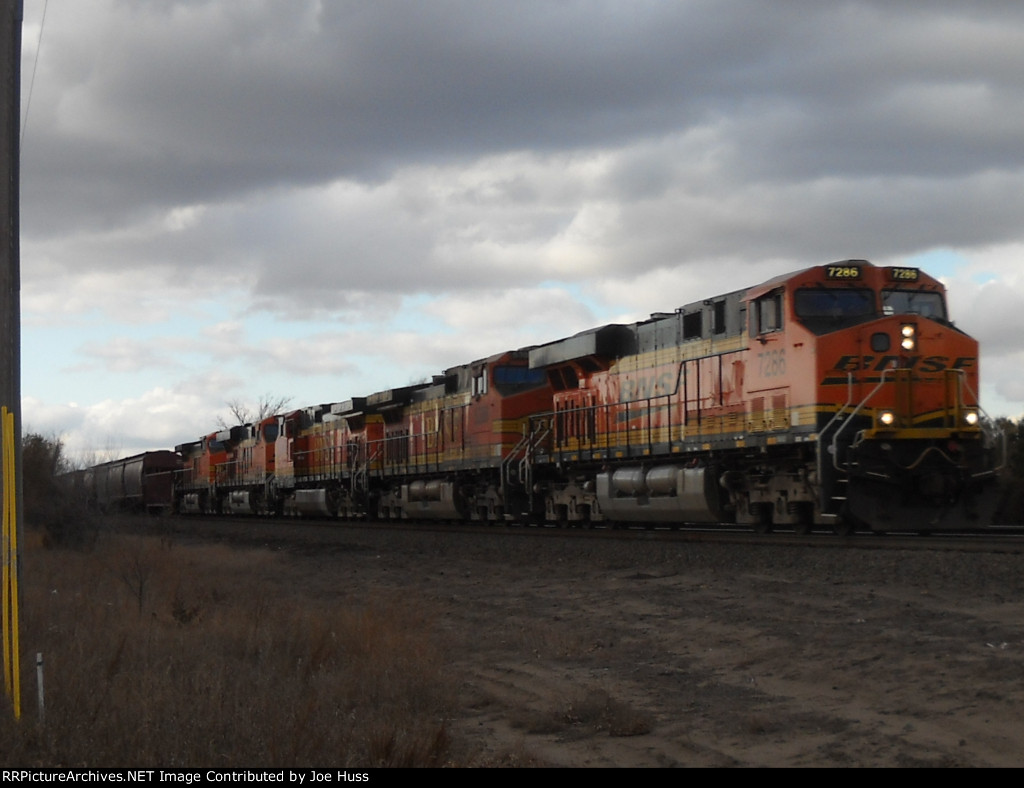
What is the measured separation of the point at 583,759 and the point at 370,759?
1.42m

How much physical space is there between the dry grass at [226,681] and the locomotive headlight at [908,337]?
7846mm

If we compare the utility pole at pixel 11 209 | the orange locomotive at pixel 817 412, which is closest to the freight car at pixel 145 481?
the orange locomotive at pixel 817 412

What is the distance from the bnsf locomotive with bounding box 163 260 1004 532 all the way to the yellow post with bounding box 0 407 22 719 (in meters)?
11.0

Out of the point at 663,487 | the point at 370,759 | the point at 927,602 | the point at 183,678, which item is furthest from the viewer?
the point at 663,487

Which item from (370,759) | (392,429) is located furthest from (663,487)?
(392,429)

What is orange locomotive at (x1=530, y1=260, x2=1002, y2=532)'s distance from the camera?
50.7ft

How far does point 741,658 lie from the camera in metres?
9.18

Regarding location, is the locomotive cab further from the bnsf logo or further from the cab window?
the cab window

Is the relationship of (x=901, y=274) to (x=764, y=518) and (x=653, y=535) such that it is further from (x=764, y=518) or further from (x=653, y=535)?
(x=653, y=535)

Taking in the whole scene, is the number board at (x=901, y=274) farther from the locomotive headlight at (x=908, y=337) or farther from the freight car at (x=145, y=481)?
the freight car at (x=145, y=481)

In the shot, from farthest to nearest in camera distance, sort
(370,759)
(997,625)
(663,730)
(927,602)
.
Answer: (927,602) → (997,625) → (663,730) → (370,759)

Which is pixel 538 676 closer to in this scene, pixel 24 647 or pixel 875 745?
pixel 875 745

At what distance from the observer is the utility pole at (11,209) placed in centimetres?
909

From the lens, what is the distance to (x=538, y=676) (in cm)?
938
